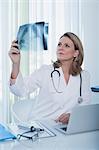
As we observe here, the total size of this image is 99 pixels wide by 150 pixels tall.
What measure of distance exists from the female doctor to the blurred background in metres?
0.60

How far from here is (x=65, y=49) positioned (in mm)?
1914

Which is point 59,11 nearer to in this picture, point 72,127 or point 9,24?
point 9,24

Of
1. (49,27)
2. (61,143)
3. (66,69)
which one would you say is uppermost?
(49,27)

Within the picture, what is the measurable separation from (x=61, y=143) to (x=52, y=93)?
0.76 meters

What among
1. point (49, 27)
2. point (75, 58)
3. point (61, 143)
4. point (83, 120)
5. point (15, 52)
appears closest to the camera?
point (61, 143)

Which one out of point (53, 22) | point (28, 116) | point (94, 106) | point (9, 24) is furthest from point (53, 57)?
point (94, 106)

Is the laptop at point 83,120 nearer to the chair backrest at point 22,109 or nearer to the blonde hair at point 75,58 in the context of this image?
the chair backrest at point 22,109

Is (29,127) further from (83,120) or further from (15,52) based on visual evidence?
(15,52)

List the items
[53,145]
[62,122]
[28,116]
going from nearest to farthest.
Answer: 1. [53,145]
2. [62,122]
3. [28,116]

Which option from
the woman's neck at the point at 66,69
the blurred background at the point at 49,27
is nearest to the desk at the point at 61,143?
the woman's neck at the point at 66,69

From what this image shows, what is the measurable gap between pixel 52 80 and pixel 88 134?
0.69m

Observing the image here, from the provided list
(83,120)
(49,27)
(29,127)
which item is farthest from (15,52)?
(49,27)

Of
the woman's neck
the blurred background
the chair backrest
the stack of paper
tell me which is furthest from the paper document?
the blurred background

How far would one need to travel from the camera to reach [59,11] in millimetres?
2729
